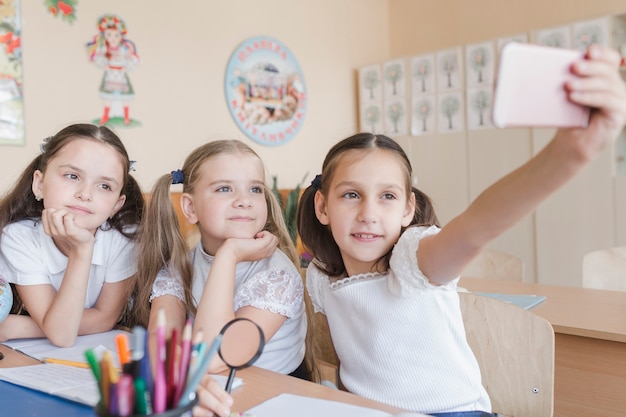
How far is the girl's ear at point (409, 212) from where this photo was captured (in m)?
1.20

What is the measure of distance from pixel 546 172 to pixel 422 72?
4.11 metres

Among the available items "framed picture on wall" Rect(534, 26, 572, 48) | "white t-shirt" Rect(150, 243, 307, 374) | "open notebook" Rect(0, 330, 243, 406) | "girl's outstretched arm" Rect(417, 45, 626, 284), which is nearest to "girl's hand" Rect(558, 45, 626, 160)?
"girl's outstretched arm" Rect(417, 45, 626, 284)

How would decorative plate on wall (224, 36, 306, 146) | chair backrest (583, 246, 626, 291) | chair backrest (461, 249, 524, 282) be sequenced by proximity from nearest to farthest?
chair backrest (583, 246, 626, 291)
chair backrest (461, 249, 524, 282)
decorative plate on wall (224, 36, 306, 146)

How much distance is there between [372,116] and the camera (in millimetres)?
4965

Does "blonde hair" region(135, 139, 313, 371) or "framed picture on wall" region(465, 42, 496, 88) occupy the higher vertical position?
"framed picture on wall" region(465, 42, 496, 88)

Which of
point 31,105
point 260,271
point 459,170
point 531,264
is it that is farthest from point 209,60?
point 260,271

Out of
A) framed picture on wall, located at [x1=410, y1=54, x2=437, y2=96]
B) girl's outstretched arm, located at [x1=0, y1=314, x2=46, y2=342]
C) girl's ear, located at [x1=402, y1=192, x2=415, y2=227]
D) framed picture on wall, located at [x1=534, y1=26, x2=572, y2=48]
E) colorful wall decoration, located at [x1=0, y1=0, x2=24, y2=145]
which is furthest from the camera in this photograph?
framed picture on wall, located at [x1=410, y1=54, x2=437, y2=96]

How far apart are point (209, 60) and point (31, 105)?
130cm

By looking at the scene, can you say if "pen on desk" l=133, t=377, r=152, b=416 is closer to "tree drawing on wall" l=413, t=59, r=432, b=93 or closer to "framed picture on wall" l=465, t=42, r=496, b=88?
"framed picture on wall" l=465, t=42, r=496, b=88

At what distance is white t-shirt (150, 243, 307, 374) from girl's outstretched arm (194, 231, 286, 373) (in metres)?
0.02

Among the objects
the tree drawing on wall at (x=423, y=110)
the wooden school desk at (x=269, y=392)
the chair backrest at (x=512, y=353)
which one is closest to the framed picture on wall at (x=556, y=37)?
the tree drawing on wall at (x=423, y=110)

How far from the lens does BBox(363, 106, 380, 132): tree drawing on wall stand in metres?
4.93

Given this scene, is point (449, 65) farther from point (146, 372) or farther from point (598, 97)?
point (146, 372)

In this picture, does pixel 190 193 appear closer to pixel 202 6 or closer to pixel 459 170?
pixel 202 6
